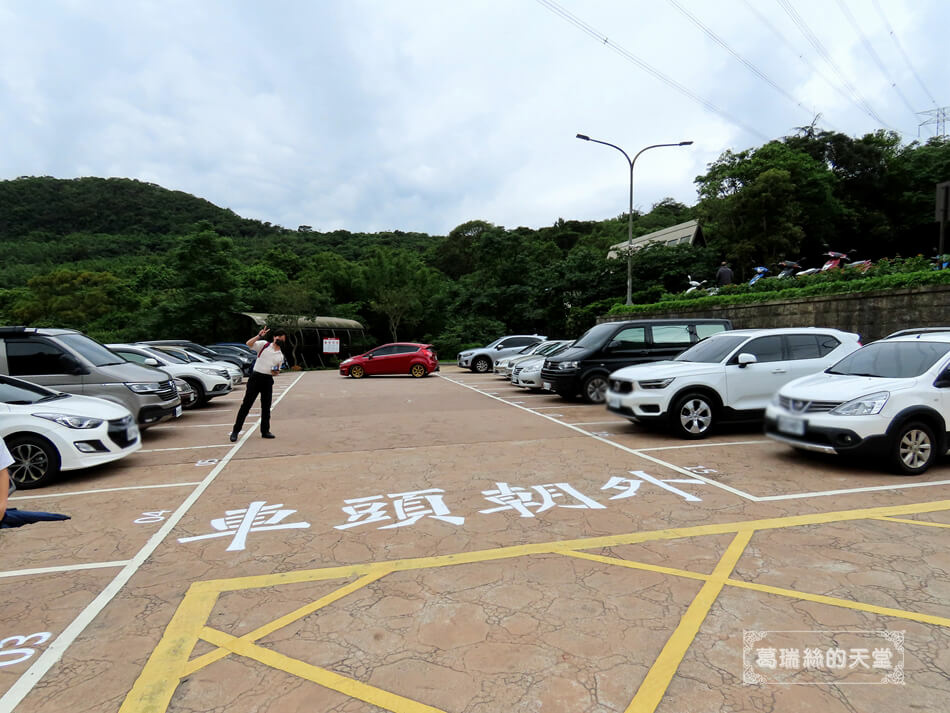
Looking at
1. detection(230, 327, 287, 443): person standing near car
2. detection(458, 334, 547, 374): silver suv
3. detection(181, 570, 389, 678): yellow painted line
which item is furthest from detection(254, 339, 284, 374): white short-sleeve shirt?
detection(458, 334, 547, 374): silver suv

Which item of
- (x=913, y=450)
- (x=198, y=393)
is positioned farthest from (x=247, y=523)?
(x=198, y=393)

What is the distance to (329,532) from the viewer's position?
15.4 ft

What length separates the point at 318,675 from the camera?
2.70 meters

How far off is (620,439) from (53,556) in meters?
6.88

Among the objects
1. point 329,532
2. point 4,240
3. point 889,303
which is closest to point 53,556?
point 329,532

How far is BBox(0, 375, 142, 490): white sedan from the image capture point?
624cm

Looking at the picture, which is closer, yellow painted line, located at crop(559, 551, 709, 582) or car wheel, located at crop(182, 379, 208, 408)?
yellow painted line, located at crop(559, 551, 709, 582)

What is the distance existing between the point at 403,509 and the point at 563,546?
1.64 m

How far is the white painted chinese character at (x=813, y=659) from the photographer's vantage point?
8.88ft

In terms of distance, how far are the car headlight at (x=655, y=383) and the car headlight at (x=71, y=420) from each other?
7202 millimetres

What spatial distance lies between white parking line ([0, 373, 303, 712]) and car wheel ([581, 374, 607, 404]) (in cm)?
846

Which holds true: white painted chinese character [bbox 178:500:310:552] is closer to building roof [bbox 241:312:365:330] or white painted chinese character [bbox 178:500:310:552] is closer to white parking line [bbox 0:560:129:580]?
white parking line [bbox 0:560:129:580]

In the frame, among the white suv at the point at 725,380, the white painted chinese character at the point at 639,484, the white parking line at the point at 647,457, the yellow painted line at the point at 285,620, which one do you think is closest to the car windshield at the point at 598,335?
the white parking line at the point at 647,457

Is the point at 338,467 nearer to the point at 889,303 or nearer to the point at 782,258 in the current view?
the point at 889,303
